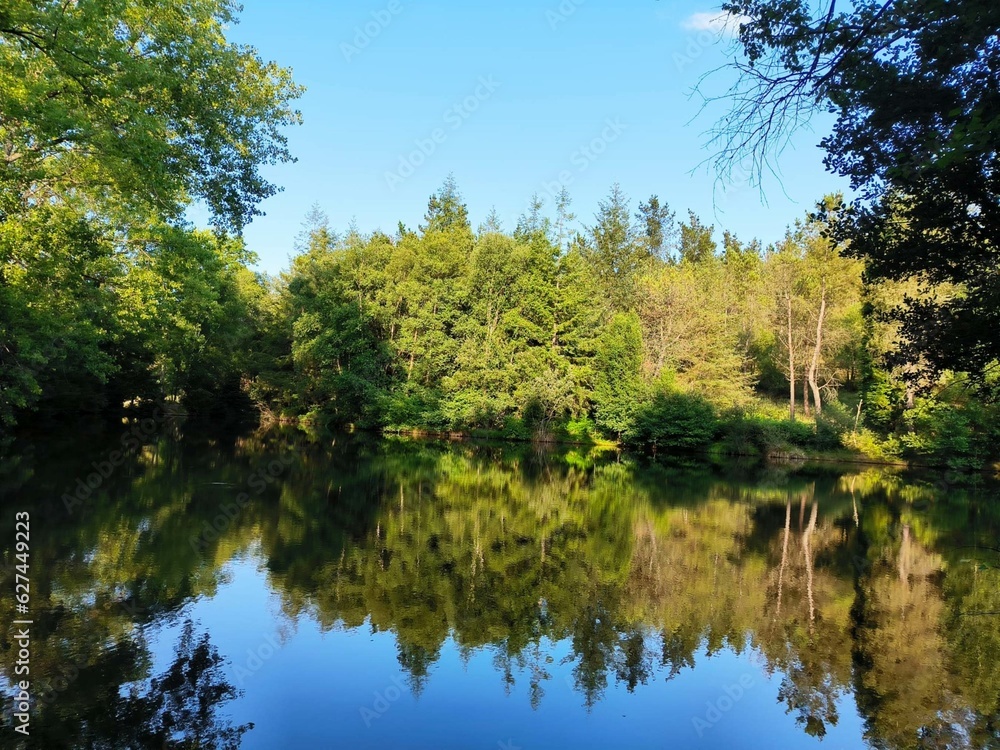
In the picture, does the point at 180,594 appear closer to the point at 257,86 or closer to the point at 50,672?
the point at 50,672

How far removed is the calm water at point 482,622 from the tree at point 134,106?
649cm

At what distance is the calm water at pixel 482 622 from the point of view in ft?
21.7

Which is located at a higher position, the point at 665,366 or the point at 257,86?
the point at 257,86

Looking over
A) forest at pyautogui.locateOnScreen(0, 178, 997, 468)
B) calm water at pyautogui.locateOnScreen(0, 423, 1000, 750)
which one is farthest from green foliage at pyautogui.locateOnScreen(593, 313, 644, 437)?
calm water at pyautogui.locateOnScreen(0, 423, 1000, 750)

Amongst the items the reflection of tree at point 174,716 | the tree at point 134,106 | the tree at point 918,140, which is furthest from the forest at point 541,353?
the tree at point 918,140

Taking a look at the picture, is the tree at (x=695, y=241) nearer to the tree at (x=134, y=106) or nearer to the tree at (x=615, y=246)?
the tree at (x=615, y=246)

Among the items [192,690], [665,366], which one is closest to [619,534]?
[192,690]

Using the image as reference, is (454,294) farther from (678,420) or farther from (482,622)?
(482,622)

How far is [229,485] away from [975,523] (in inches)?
863

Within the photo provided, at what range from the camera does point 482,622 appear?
30.7 feet

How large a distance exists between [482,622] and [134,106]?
9.22 meters

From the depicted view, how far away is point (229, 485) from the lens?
1878cm

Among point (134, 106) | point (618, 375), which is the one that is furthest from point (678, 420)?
point (134, 106)

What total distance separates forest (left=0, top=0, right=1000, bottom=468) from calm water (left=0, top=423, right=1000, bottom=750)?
4013 millimetres
